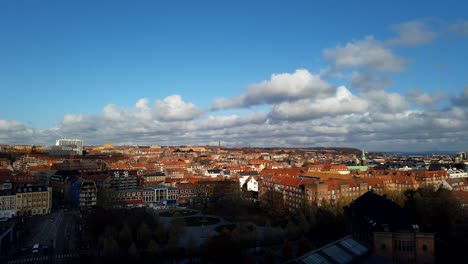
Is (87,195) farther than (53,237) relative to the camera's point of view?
Yes

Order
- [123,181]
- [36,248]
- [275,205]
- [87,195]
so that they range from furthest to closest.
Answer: [123,181] < [87,195] < [275,205] < [36,248]

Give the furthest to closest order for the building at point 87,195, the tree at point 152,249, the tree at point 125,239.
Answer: the building at point 87,195, the tree at point 125,239, the tree at point 152,249

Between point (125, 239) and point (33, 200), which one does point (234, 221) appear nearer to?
point (125, 239)

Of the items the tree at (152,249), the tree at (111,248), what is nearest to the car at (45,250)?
the tree at (111,248)

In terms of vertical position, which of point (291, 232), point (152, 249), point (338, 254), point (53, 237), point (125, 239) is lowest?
point (53, 237)

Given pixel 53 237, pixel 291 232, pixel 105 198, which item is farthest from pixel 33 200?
pixel 291 232

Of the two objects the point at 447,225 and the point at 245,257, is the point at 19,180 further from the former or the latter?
the point at 447,225

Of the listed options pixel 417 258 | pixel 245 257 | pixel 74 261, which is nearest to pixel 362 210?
pixel 417 258

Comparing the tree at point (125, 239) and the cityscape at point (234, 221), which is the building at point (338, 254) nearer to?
the cityscape at point (234, 221)
